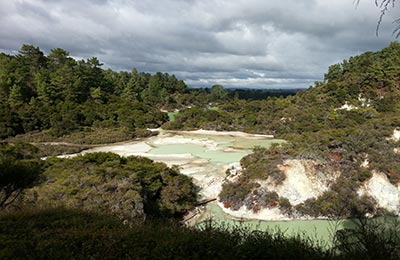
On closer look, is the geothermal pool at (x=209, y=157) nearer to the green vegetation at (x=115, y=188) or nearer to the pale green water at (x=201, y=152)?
the pale green water at (x=201, y=152)

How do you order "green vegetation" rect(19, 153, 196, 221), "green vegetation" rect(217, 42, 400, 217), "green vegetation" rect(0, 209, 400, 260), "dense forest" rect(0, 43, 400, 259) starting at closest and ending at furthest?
"green vegetation" rect(0, 209, 400, 260) < "dense forest" rect(0, 43, 400, 259) < "green vegetation" rect(19, 153, 196, 221) < "green vegetation" rect(217, 42, 400, 217)

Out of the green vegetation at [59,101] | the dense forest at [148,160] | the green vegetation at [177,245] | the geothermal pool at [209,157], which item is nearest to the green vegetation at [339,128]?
the dense forest at [148,160]

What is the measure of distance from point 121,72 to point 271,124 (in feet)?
131

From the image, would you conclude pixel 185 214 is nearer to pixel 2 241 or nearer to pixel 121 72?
pixel 2 241

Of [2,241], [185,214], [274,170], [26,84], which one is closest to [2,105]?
[26,84]

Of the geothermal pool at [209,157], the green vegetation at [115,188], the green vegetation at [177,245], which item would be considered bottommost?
the geothermal pool at [209,157]

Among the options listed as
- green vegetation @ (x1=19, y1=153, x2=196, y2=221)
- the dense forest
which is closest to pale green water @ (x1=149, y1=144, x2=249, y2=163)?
the dense forest

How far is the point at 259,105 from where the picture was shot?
42.1m

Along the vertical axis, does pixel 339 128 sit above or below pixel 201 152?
above

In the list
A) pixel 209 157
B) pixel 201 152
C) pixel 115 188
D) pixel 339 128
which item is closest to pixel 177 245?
pixel 115 188

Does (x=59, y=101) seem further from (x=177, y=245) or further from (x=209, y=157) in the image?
(x=177, y=245)

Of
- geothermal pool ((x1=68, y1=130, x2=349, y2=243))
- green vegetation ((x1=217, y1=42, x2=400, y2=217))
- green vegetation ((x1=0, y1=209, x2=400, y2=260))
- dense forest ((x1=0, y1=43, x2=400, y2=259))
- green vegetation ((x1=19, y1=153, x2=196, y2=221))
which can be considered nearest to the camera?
green vegetation ((x1=0, y1=209, x2=400, y2=260))

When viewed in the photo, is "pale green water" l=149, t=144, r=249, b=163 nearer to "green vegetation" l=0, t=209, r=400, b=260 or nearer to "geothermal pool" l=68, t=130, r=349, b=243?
"geothermal pool" l=68, t=130, r=349, b=243

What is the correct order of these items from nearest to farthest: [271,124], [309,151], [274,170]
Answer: [274,170] < [309,151] < [271,124]
